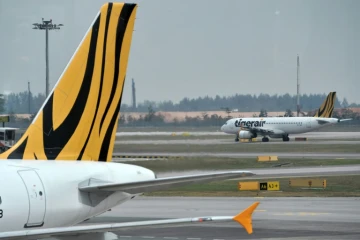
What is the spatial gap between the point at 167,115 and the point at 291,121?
24258 mm

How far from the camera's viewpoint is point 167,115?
4382 inches

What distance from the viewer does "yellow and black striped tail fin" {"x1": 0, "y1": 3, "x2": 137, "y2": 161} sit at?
52.7ft

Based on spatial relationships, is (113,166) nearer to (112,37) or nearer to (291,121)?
(112,37)

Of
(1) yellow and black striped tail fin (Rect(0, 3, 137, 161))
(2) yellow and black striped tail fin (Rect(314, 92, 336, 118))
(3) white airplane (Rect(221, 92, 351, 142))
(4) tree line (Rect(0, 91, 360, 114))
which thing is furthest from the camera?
(3) white airplane (Rect(221, 92, 351, 142))

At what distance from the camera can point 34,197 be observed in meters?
14.2

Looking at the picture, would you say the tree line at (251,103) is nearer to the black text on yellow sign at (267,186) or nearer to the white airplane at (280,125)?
the white airplane at (280,125)

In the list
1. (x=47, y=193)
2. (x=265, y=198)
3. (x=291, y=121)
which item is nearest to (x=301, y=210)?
(x=265, y=198)

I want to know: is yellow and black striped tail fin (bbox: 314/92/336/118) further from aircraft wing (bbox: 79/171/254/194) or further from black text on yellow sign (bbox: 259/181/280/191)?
aircraft wing (bbox: 79/171/254/194)

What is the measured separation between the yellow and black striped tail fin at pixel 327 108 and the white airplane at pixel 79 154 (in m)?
109

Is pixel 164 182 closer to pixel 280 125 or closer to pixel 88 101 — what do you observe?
pixel 88 101

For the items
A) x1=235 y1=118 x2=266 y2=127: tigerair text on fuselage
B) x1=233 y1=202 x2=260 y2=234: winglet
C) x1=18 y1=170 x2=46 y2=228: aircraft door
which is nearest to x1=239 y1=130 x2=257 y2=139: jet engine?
x1=235 y1=118 x2=266 y2=127: tigerair text on fuselage

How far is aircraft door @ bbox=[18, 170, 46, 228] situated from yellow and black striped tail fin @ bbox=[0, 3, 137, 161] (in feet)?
4.69

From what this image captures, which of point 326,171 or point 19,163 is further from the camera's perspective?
point 326,171

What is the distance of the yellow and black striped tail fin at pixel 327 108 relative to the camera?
4928 inches
